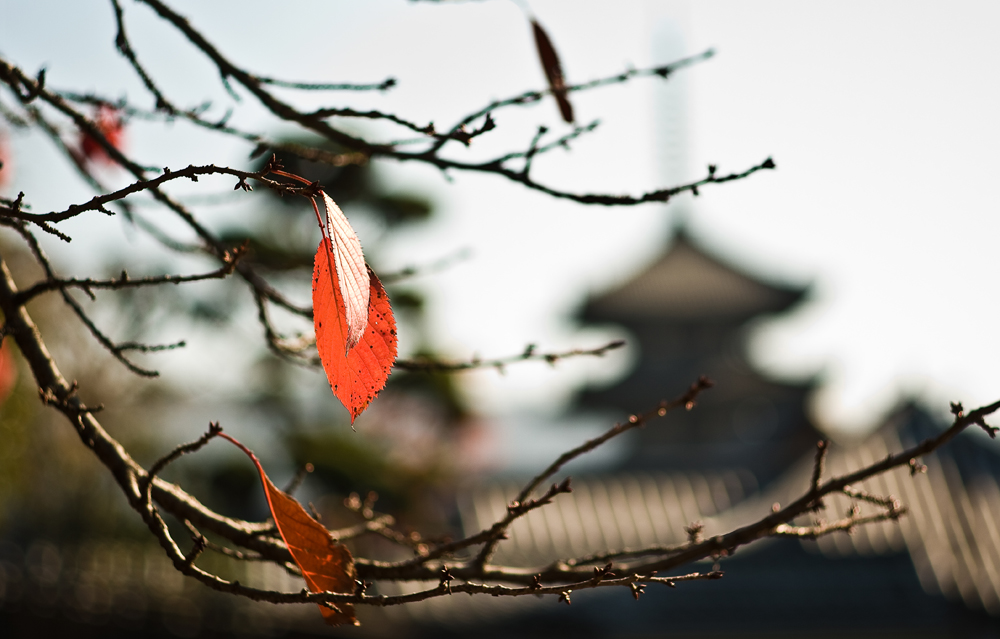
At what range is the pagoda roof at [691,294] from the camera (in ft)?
45.0

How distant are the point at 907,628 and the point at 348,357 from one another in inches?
270

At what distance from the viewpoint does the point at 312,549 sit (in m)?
0.79

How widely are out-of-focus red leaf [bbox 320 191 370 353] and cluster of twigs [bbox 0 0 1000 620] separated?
0.04 metres

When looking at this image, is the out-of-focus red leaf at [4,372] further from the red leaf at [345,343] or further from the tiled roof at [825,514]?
the tiled roof at [825,514]

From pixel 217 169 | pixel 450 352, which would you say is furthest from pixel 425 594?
pixel 450 352

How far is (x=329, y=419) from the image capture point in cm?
1306

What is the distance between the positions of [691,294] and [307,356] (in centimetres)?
1324

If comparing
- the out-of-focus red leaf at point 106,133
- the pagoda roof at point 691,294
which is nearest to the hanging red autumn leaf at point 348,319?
the out-of-focus red leaf at point 106,133

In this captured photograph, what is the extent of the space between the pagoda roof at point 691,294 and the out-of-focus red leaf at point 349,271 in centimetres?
1348

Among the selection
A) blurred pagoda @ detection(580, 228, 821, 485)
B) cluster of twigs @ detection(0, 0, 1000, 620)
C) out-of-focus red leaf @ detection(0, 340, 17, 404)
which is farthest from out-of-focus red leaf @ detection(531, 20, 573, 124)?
blurred pagoda @ detection(580, 228, 821, 485)

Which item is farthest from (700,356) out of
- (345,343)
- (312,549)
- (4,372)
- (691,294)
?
(345,343)

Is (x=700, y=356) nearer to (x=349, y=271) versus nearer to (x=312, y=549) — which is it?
(x=312, y=549)

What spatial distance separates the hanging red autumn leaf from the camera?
593mm

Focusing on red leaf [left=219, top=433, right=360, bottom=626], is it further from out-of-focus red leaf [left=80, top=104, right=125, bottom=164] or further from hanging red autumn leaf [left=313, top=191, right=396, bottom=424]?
out-of-focus red leaf [left=80, top=104, right=125, bottom=164]
